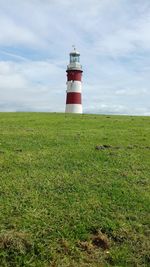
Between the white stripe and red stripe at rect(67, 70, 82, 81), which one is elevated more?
red stripe at rect(67, 70, 82, 81)

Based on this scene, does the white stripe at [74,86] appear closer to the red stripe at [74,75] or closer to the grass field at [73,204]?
the red stripe at [74,75]

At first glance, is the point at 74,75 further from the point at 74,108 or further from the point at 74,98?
the point at 74,108

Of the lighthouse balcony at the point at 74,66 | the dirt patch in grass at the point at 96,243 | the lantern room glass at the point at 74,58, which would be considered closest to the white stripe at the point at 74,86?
the lighthouse balcony at the point at 74,66

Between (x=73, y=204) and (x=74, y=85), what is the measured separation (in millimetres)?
39460

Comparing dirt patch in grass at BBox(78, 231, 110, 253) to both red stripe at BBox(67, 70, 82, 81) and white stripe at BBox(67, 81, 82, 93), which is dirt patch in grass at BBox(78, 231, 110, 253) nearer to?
white stripe at BBox(67, 81, 82, 93)

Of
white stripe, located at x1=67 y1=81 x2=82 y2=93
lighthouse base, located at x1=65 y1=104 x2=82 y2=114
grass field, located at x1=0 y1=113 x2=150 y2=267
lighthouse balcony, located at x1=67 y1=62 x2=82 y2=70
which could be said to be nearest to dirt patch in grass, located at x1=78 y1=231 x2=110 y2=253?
grass field, located at x1=0 y1=113 x2=150 y2=267

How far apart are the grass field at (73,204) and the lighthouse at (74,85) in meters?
30.9

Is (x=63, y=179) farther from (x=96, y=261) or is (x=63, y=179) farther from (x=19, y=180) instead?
(x=96, y=261)

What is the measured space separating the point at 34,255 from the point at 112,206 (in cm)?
291

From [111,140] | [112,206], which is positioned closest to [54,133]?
[111,140]

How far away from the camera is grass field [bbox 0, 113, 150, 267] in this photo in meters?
8.94

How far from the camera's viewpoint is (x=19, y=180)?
12164 millimetres

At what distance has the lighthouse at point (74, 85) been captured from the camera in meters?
48.4

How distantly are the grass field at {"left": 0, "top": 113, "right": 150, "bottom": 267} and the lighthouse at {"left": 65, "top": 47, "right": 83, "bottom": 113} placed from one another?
30897mm
